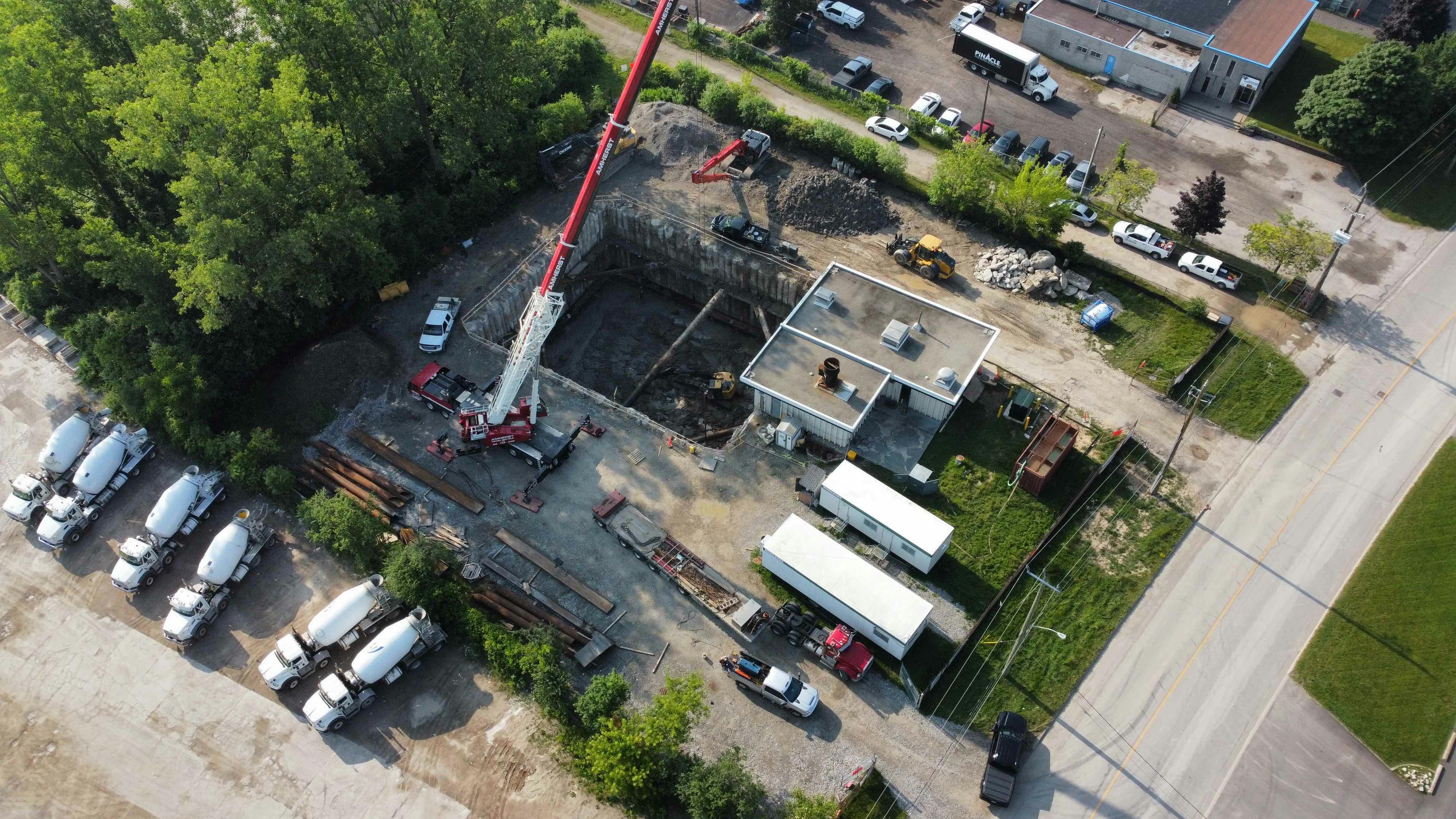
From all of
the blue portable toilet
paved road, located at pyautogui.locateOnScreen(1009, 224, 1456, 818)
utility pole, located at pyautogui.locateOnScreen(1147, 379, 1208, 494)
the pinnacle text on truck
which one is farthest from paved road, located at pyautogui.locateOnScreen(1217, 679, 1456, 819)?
the pinnacle text on truck

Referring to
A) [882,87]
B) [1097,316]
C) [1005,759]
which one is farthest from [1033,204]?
[1005,759]

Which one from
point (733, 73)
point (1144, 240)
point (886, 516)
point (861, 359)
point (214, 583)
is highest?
point (733, 73)

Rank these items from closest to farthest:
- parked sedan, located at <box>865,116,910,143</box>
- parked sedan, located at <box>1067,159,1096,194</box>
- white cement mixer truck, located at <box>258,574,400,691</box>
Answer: white cement mixer truck, located at <box>258,574,400,691</box> → parked sedan, located at <box>1067,159,1096,194</box> → parked sedan, located at <box>865,116,910,143</box>

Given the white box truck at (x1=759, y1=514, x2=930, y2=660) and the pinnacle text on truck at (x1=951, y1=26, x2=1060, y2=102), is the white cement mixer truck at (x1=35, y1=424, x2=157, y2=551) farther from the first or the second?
the pinnacle text on truck at (x1=951, y1=26, x2=1060, y2=102)

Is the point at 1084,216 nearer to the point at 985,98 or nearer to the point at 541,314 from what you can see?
the point at 985,98

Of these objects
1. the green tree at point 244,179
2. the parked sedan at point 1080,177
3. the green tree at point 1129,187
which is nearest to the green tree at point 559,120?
the green tree at point 244,179

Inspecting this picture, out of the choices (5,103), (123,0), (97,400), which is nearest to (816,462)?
(97,400)
